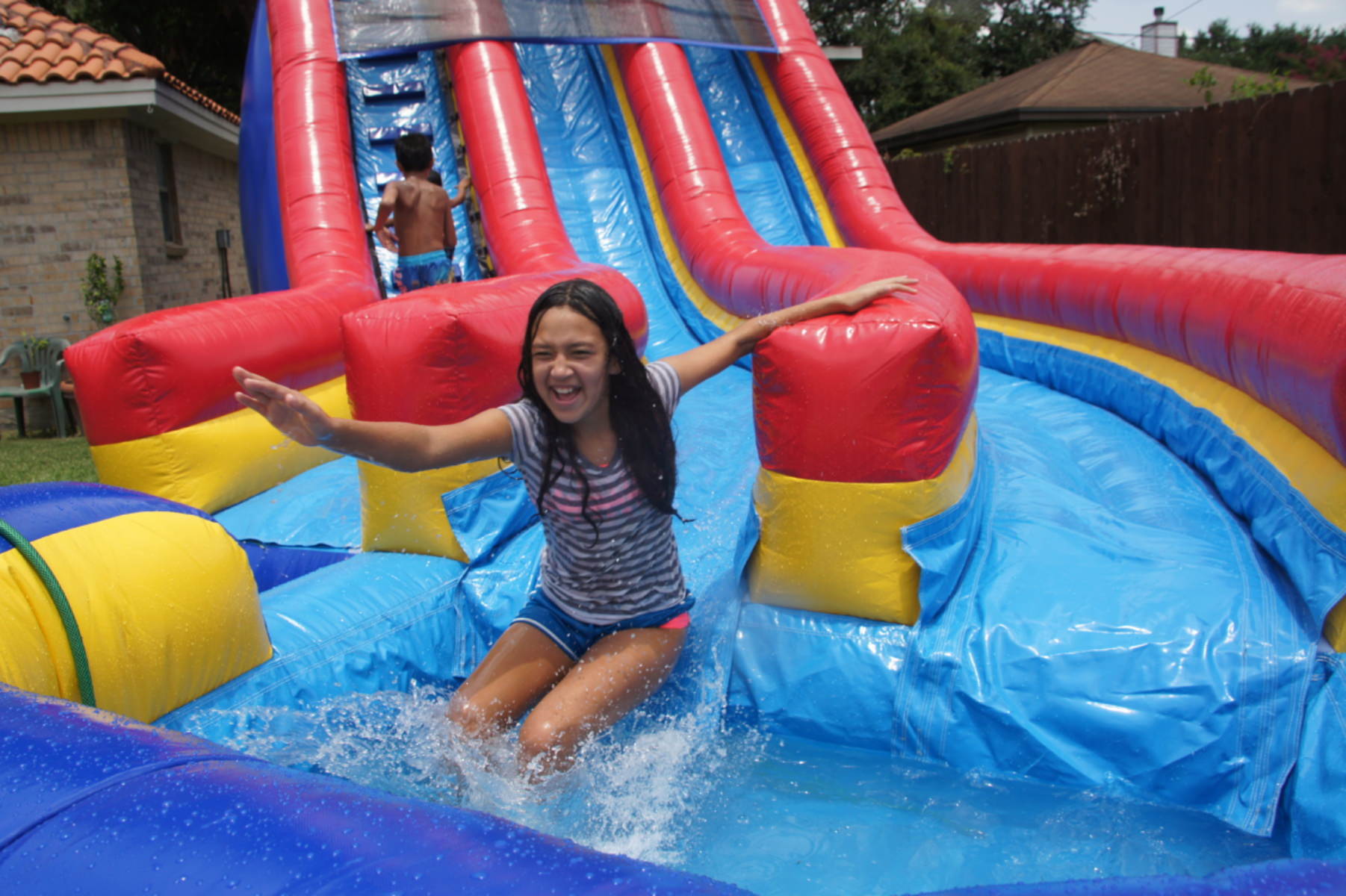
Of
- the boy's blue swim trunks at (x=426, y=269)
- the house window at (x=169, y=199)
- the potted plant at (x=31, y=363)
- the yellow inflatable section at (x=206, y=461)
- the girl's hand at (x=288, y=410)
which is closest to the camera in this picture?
the girl's hand at (x=288, y=410)

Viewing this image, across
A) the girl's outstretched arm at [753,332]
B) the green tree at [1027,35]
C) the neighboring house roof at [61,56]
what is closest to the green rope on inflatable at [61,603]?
the girl's outstretched arm at [753,332]

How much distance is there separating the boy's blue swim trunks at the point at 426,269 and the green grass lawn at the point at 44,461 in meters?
1.72

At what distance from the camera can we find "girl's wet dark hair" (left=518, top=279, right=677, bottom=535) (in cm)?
208

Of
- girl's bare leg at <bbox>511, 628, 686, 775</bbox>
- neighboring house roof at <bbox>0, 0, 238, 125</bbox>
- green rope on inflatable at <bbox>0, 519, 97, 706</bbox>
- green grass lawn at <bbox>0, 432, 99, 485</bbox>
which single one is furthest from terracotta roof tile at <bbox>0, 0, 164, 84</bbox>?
girl's bare leg at <bbox>511, 628, 686, 775</bbox>

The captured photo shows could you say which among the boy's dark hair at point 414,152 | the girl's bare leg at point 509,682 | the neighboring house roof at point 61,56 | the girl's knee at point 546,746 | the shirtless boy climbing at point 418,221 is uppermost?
the neighboring house roof at point 61,56

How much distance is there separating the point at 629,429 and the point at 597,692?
0.53 metres

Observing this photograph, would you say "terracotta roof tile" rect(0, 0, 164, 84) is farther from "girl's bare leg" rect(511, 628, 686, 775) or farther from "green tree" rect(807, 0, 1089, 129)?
"green tree" rect(807, 0, 1089, 129)

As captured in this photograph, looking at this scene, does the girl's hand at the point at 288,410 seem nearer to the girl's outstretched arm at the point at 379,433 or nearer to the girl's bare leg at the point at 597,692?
the girl's outstretched arm at the point at 379,433

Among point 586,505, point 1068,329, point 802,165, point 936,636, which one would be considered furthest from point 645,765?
point 802,165

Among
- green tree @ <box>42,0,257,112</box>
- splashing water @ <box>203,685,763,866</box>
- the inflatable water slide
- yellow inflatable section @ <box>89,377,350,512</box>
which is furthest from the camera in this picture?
green tree @ <box>42,0,257,112</box>

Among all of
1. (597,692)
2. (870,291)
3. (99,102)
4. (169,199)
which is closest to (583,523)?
(597,692)

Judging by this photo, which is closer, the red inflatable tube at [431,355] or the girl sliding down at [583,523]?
the girl sliding down at [583,523]

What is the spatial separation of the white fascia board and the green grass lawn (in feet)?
7.97

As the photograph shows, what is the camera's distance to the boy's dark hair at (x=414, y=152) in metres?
4.76
